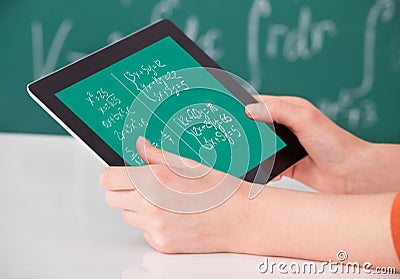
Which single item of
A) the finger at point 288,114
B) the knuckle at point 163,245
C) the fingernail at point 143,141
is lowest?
the knuckle at point 163,245

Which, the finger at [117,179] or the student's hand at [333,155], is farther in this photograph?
the student's hand at [333,155]

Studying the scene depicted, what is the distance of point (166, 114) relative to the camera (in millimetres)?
812

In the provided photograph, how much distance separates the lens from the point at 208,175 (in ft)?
2.52

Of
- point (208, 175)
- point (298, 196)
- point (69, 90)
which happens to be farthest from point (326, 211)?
point (69, 90)

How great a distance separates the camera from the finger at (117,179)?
0.76m

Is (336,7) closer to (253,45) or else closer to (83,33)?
(253,45)

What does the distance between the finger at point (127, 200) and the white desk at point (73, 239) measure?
44mm

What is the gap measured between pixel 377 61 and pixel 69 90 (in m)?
1.67

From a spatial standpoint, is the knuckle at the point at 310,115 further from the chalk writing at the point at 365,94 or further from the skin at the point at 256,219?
the chalk writing at the point at 365,94

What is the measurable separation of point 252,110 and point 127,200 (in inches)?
9.4

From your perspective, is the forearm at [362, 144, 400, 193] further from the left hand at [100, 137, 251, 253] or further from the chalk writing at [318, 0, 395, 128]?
the chalk writing at [318, 0, 395, 128]

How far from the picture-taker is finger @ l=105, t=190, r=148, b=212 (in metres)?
0.77

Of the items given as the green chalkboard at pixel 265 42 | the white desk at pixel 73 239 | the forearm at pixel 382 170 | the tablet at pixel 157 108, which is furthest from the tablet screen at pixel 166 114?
the green chalkboard at pixel 265 42

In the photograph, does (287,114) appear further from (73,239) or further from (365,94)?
(365,94)
